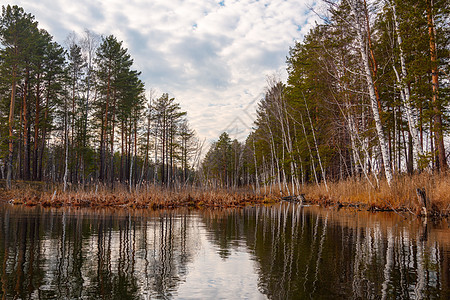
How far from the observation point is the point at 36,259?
359 centimetres

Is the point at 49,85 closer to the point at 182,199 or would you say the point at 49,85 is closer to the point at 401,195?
Result: the point at 182,199

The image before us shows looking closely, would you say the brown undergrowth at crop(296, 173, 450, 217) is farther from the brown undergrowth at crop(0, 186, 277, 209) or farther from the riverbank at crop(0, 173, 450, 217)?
the brown undergrowth at crop(0, 186, 277, 209)

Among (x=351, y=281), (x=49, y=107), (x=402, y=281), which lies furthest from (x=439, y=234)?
(x=49, y=107)

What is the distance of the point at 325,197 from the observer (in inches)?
729

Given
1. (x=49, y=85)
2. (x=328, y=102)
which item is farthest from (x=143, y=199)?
(x=49, y=85)

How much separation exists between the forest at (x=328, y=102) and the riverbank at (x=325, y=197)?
108mm

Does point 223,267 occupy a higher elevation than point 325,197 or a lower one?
higher

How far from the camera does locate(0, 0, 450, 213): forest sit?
41.8 feet

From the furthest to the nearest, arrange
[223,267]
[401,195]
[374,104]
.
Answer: [374,104] → [401,195] → [223,267]

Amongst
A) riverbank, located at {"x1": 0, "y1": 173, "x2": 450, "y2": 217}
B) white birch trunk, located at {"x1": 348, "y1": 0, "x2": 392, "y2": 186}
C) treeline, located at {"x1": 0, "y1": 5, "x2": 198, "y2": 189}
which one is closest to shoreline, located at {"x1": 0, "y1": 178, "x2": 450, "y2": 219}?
riverbank, located at {"x1": 0, "y1": 173, "x2": 450, "y2": 217}

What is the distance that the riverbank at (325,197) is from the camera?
31.5 feet

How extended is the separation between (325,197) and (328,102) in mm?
6507

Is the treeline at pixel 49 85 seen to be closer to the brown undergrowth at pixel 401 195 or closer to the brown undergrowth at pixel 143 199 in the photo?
the brown undergrowth at pixel 143 199

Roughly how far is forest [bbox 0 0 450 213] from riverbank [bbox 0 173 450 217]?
108 millimetres
